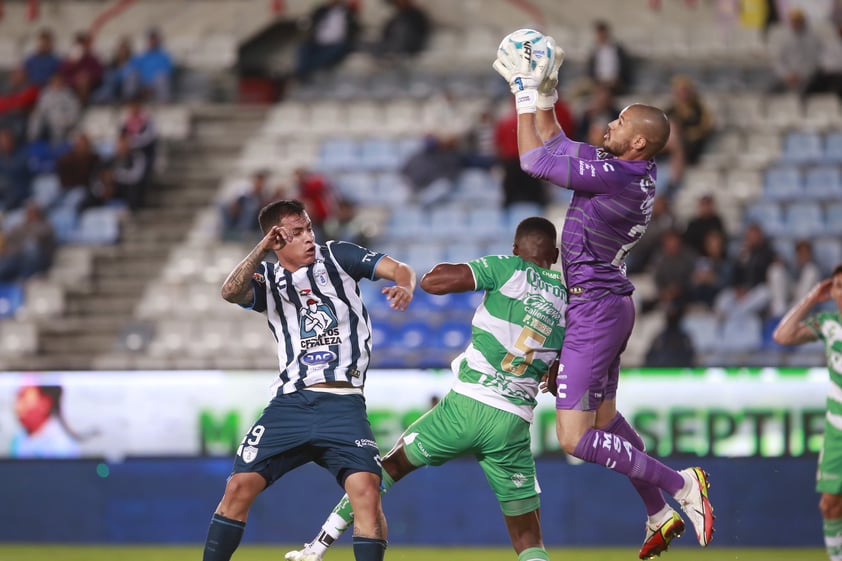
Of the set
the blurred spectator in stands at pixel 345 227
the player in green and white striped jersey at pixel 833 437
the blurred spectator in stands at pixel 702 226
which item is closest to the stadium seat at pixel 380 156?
the blurred spectator in stands at pixel 345 227

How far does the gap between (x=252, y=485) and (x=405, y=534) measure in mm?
4390

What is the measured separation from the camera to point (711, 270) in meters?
14.0

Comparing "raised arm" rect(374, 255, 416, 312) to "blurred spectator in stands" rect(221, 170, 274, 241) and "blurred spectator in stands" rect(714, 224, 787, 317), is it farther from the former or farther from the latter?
"blurred spectator in stands" rect(221, 170, 274, 241)

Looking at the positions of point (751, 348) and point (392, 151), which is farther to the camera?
point (392, 151)

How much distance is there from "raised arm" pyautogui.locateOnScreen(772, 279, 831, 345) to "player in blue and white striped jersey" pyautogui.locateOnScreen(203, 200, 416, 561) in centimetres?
315

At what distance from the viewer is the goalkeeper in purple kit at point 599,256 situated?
282 inches

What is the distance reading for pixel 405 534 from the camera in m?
11.2

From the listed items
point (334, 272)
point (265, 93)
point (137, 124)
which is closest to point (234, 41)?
point (265, 93)

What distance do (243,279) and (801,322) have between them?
3.94 meters

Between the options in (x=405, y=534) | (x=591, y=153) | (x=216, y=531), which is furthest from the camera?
(x=405, y=534)

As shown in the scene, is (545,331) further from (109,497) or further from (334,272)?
(109,497)

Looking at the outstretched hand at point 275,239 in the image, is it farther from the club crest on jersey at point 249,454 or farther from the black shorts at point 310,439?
the club crest on jersey at point 249,454

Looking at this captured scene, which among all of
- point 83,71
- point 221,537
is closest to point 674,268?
point 221,537

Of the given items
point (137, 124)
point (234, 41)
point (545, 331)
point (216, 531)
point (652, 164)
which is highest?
point (234, 41)
